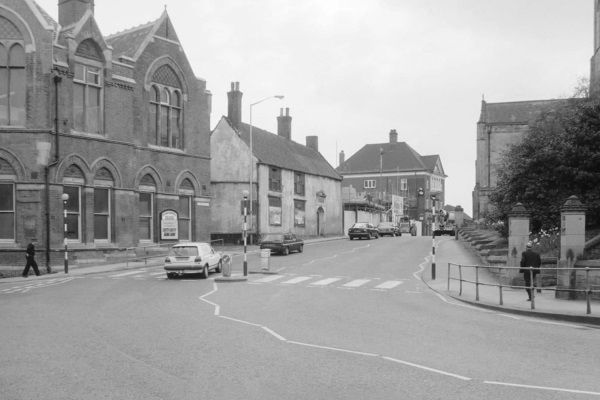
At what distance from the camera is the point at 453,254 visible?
35406mm

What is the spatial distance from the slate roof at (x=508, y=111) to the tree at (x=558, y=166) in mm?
37335

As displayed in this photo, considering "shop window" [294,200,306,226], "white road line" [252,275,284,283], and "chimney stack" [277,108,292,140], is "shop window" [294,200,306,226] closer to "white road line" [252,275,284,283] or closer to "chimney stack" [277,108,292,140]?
"chimney stack" [277,108,292,140]

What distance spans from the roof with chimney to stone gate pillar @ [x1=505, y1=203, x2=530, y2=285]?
78201mm

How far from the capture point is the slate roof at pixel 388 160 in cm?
10119

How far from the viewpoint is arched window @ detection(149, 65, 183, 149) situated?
118 feet

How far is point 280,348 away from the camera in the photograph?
34.2 ft

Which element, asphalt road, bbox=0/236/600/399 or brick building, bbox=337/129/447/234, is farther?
brick building, bbox=337/129/447/234

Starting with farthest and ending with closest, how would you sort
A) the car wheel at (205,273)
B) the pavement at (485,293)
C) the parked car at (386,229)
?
the parked car at (386,229) → the car wheel at (205,273) → the pavement at (485,293)

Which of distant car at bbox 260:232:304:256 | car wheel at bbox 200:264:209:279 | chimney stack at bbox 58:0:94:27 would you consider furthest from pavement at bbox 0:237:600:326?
chimney stack at bbox 58:0:94:27

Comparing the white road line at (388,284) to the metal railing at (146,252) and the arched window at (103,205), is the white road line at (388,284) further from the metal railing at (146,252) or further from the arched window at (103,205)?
the arched window at (103,205)

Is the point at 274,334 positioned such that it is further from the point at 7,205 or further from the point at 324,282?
the point at 7,205

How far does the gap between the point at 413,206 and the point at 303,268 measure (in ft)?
241

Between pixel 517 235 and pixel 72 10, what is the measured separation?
2564 cm

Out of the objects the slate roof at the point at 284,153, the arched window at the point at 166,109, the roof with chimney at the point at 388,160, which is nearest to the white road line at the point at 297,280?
the arched window at the point at 166,109
